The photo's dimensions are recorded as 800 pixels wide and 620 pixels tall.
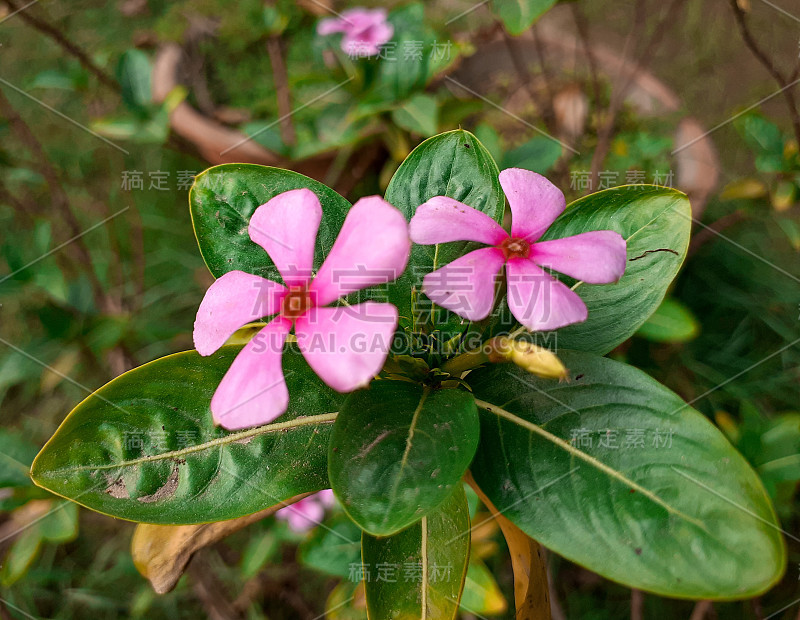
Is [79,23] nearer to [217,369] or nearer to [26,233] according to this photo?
[26,233]

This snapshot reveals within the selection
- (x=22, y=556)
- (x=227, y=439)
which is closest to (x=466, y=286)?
(x=227, y=439)

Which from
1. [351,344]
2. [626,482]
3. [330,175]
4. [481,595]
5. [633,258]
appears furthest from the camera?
[330,175]

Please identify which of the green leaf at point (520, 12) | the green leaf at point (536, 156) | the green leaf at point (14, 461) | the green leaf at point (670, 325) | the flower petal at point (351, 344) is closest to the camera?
the flower petal at point (351, 344)

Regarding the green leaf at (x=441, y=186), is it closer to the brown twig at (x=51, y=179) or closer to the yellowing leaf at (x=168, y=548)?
the yellowing leaf at (x=168, y=548)

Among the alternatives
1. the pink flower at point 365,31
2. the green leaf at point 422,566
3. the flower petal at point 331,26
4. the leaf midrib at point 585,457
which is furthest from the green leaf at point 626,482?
the flower petal at point 331,26

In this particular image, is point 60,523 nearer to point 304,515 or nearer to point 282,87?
point 304,515

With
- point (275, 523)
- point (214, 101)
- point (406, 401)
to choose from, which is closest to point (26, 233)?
point (214, 101)
